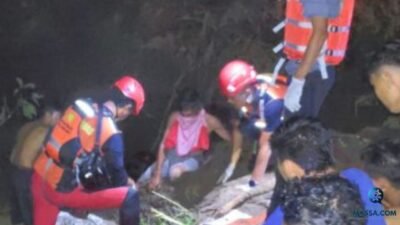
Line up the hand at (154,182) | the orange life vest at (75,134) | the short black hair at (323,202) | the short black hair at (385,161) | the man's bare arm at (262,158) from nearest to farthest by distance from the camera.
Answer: the short black hair at (323,202), the short black hair at (385,161), the orange life vest at (75,134), the man's bare arm at (262,158), the hand at (154,182)

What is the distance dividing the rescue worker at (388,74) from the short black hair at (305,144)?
28cm

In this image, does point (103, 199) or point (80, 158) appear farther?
point (103, 199)

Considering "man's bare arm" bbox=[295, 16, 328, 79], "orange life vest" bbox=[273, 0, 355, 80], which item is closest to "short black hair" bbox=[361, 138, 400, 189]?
"man's bare arm" bbox=[295, 16, 328, 79]

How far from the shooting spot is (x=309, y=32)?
12.9 feet

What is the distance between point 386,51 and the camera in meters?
3.31

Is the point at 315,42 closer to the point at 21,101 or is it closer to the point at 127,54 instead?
the point at 127,54

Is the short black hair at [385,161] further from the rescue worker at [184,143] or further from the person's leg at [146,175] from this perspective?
the person's leg at [146,175]

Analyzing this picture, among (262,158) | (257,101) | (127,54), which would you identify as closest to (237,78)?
(257,101)

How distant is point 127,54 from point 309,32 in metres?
3.07

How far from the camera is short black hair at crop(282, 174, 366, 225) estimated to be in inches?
88.1

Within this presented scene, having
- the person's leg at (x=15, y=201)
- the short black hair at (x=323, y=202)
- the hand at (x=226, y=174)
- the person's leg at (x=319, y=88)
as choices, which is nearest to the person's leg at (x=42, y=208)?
the person's leg at (x=15, y=201)

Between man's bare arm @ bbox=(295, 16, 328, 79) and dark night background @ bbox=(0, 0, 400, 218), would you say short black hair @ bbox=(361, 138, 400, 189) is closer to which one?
man's bare arm @ bbox=(295, 16, 328, 79)

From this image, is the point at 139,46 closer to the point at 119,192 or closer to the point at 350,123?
the point at 350,123

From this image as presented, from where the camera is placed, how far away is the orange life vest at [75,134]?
429cm
